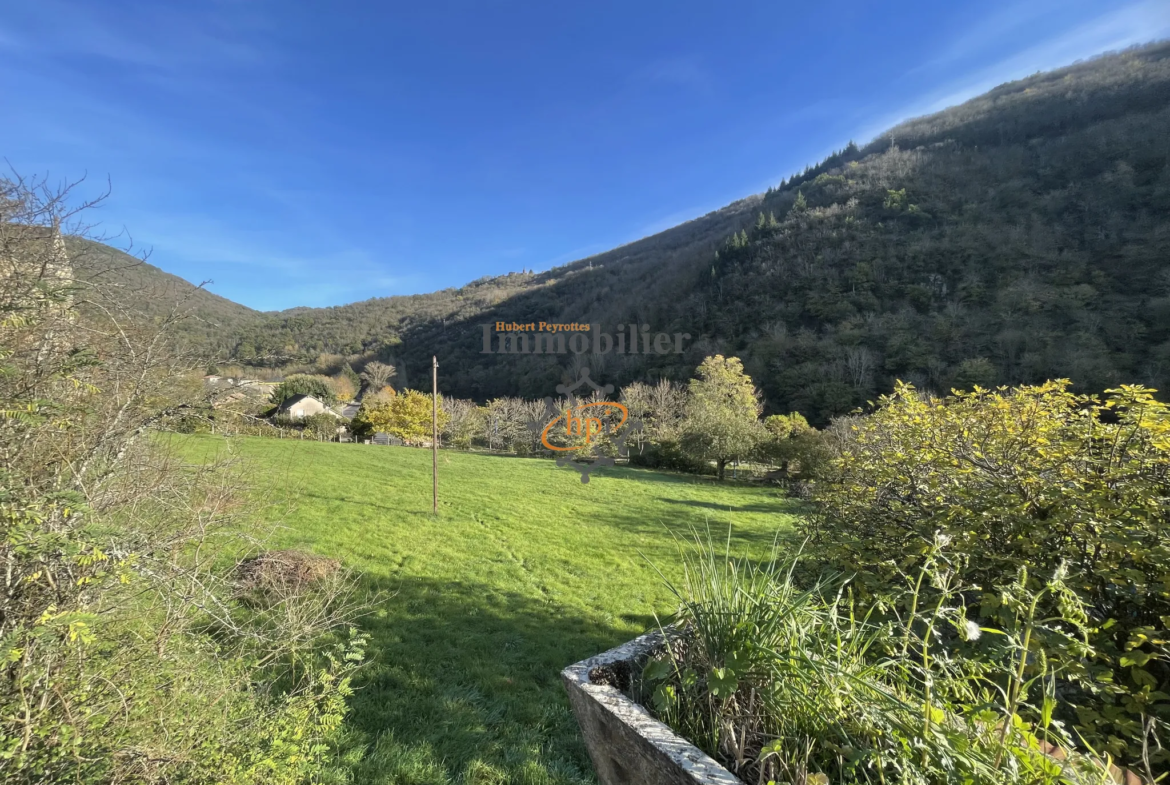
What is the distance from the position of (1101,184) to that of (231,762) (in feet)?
223

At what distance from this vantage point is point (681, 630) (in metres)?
1.72

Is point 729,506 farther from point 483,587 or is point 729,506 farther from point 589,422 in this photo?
point 483,587

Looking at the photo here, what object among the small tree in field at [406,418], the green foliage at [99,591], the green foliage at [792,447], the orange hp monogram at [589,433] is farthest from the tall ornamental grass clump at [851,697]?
the small tree in field at [406,418]

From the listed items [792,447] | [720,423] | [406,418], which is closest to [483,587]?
[720,423]

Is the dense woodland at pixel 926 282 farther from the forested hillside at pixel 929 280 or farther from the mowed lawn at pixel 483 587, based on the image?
the mowed lawn at pixel 483 587

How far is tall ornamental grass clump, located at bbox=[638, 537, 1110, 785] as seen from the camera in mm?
969

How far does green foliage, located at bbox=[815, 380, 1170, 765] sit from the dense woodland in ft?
106

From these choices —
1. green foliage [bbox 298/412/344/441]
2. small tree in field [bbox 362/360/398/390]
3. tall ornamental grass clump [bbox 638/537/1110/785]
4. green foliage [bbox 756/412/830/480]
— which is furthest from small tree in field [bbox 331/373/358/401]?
tall ornamental grass clump [bbox 638/537/1110/785]

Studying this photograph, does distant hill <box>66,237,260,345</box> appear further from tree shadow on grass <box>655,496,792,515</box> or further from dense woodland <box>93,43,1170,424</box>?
dense woodland <box>93,43,1170,424</box>

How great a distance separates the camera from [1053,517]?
1.94 m

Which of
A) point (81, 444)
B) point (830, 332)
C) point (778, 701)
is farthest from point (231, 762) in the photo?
point (830, 332)

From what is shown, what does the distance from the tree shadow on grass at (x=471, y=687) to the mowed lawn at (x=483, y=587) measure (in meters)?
0.01

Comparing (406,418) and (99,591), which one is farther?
(406,418)

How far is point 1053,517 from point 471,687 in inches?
150
